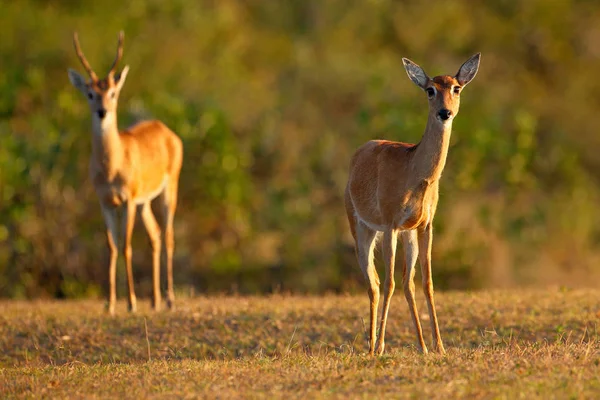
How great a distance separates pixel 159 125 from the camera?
597 inches

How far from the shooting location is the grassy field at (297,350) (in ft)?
24.8

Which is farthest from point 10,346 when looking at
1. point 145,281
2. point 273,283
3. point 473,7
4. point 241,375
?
point 473,7

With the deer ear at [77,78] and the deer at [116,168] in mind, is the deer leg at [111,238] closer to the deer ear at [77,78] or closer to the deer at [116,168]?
the deer at [116,168]

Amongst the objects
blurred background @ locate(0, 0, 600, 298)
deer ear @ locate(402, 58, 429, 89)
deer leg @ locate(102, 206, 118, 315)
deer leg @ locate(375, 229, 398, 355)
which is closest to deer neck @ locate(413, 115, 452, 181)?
deer ear @ locate(402, 58, 429, 89)

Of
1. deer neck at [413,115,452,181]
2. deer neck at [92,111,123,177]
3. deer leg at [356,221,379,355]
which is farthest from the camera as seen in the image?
deer neck at [92,111,123,177]

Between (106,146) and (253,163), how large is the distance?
9.19 m

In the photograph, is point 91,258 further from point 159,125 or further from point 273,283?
point 159,125

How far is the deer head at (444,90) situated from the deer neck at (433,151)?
0.07 metres

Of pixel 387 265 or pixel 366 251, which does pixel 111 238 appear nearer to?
pixel 366 251

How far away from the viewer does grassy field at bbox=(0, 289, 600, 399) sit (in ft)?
24.8

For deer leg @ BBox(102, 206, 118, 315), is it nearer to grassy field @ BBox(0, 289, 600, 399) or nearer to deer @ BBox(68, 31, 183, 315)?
deer @ BBox(68, 31, 183, 315)

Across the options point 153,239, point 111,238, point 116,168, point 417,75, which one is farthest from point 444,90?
point 153,239

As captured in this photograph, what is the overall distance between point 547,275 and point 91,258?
326 inches

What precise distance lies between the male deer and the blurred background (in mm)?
9188
